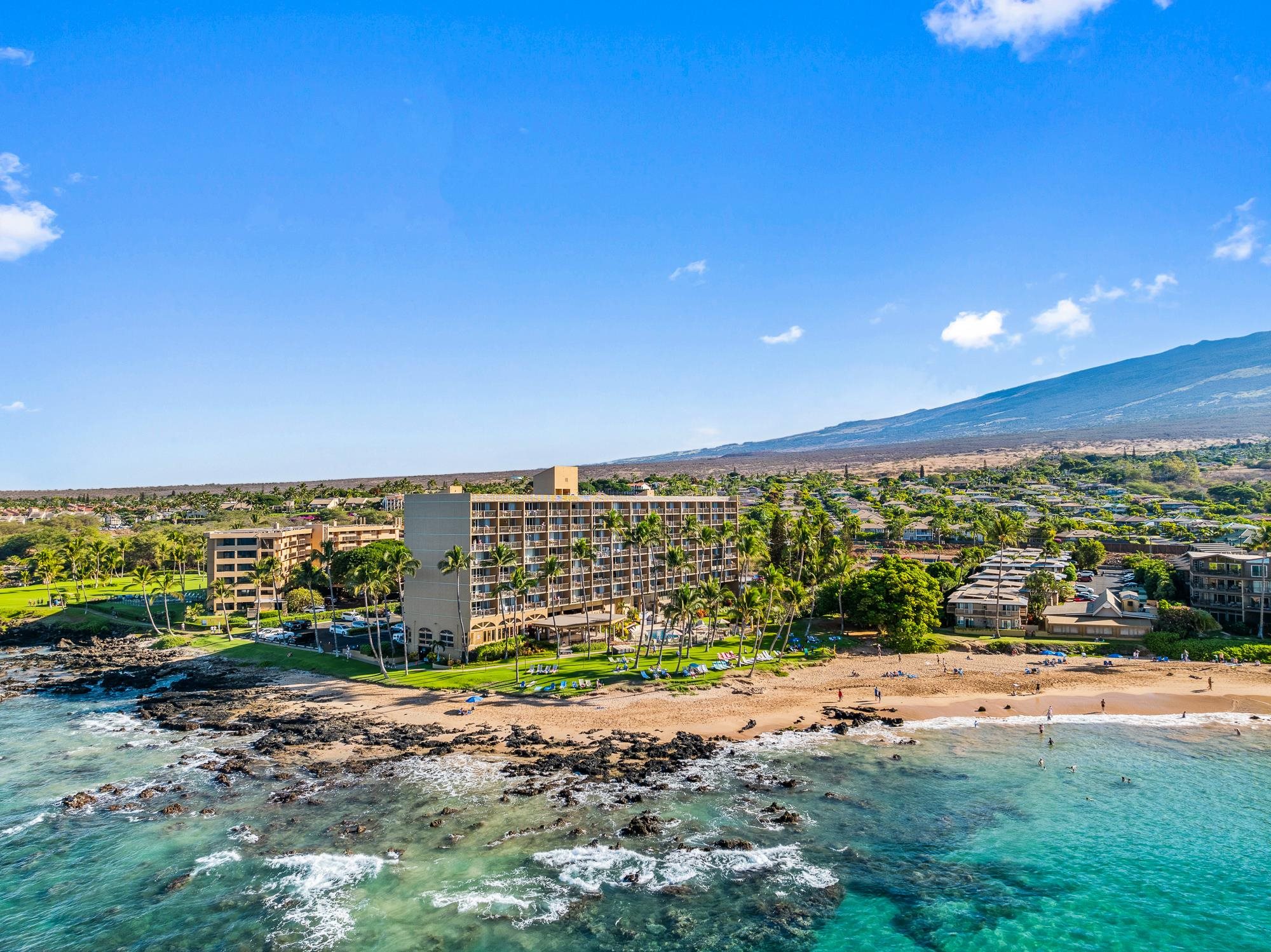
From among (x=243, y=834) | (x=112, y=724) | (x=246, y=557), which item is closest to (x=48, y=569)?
(x=246, y=557)

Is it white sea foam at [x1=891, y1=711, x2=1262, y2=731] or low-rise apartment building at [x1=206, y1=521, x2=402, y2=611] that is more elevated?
low-rise apartment building at [x1=206, y1=521, x2=402, y2=611]

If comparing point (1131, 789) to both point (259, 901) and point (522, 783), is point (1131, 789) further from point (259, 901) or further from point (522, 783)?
point (259, 901)

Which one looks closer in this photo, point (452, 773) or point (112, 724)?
point (452, 773)

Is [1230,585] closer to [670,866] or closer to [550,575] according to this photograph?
[550,575]

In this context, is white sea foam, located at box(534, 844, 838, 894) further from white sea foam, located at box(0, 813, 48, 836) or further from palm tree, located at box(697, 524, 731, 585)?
palm tree, located at box(697, 524, 731, 585)

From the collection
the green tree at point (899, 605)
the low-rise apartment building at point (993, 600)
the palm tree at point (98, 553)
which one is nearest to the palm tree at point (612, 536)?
the green tree at point (899, 605)

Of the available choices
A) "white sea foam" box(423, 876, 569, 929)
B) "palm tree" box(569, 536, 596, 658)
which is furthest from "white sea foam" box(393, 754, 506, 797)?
"palm tree" box(569, 536, 596, 658)
